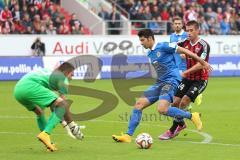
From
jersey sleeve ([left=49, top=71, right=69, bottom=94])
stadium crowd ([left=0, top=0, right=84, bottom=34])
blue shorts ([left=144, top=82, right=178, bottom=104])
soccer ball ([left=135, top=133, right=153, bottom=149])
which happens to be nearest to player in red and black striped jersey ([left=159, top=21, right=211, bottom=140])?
blue shorts ([left=144, top=82, right=178, bottom=104])

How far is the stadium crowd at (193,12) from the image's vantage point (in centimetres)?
4009

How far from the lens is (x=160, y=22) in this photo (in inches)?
1565

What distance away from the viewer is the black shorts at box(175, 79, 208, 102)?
1435 centimetres

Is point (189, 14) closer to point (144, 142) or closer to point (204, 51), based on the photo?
point (204, 51)

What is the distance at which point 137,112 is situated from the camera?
44.4ft

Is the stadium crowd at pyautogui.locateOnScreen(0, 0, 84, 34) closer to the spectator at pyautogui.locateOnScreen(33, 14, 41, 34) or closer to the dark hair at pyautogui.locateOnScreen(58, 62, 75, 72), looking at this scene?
the spectator at pyautogui.locateOnScreen(33, 14, 41, 34)

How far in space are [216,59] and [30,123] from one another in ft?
63.6

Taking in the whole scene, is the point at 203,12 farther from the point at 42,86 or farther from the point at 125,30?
the point at 42,86

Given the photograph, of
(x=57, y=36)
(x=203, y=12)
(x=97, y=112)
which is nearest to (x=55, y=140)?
(x=97, y=112)

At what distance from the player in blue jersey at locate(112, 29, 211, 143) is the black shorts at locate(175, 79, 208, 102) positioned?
56 cm

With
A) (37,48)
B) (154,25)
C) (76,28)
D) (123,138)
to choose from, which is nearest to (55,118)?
(123,138)

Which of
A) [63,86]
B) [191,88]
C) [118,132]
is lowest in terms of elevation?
[118,132]

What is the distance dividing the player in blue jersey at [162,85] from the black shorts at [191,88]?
21.9 inches

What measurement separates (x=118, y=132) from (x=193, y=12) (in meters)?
25.0
